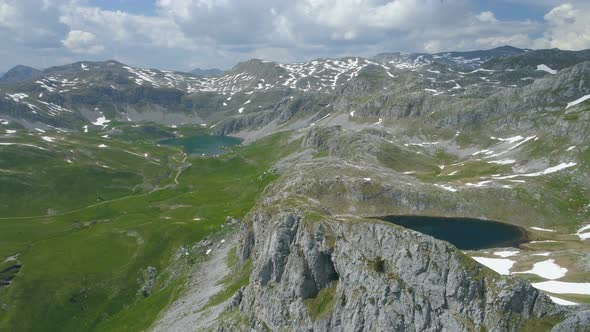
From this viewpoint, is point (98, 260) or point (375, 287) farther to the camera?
point (98, 260)

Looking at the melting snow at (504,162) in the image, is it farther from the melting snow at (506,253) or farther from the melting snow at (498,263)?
the melting snow at (498,263)

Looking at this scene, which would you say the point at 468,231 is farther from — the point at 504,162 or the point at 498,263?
the point at 504,162

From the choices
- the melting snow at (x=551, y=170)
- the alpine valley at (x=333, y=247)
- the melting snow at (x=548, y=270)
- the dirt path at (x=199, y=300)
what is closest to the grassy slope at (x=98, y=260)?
the alpine valley at (x=333, y=247)

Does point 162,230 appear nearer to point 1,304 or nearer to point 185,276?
point 185,276

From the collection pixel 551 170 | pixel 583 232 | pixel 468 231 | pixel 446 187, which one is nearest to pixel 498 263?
pixel 468 231

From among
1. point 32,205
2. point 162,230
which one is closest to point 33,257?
point 162,230

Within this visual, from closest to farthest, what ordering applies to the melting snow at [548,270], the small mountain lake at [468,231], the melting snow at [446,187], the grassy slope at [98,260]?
the melting snow at [548,270] < the grassy slope at [98,260] < the small mountain lake at [468,231] < the melting snow at [446,187]

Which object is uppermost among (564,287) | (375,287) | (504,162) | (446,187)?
(504,162)
